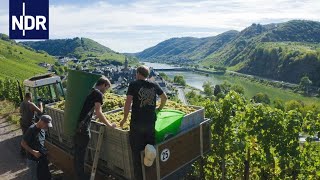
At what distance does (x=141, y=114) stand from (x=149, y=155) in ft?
2.96

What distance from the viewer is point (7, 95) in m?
Result: 29.5

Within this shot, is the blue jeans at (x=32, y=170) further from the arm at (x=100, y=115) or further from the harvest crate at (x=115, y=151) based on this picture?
the arm at (x=100, y=115)

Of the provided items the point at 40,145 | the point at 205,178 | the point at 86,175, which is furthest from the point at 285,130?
the point at 40,145

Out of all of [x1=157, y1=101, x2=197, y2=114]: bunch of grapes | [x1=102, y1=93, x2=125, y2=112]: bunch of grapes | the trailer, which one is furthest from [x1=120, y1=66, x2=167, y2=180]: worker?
[x1=102, y1=93, x2=125, y2=112]: bunch of grapes

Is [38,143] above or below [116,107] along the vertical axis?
below

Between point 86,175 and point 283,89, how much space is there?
635 feet

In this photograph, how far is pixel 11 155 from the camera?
14.3 m

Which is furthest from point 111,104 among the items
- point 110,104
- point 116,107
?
point 116,107

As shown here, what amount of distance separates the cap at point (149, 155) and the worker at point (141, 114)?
176 mm

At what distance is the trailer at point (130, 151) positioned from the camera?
7.60 metres

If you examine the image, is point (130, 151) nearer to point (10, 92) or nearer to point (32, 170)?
point (32, 170)

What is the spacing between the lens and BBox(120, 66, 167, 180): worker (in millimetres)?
7316

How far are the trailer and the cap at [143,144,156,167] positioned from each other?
0.19 meters

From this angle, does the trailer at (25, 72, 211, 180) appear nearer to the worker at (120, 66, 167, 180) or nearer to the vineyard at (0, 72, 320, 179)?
the worker at (120, 66, 167, 180)
